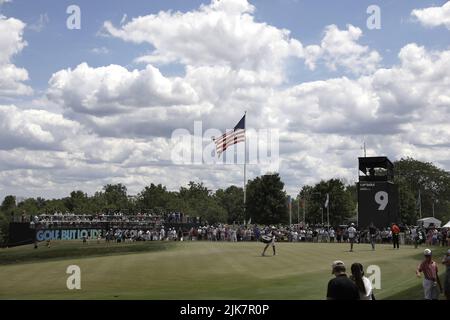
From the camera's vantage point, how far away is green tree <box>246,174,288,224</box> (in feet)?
382

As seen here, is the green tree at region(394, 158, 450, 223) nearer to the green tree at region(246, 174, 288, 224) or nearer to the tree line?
the tree line

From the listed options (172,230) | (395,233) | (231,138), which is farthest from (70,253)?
(395,233)

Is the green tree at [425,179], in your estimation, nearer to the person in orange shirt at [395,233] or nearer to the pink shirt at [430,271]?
the person in orange shirt at [395,233]

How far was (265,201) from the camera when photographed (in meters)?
117

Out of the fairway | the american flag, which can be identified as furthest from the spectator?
the american flag

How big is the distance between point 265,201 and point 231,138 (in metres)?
62.0

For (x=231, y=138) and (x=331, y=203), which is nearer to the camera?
(x=231, y=138)

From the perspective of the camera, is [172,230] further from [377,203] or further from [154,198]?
[154,198]

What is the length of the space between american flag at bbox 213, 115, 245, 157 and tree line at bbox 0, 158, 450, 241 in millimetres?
34893

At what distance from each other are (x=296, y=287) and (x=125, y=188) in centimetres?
17694

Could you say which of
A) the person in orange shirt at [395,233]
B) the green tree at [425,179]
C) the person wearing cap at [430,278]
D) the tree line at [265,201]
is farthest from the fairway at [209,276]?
the green tree at [425,179]

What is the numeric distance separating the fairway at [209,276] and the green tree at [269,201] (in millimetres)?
75490
